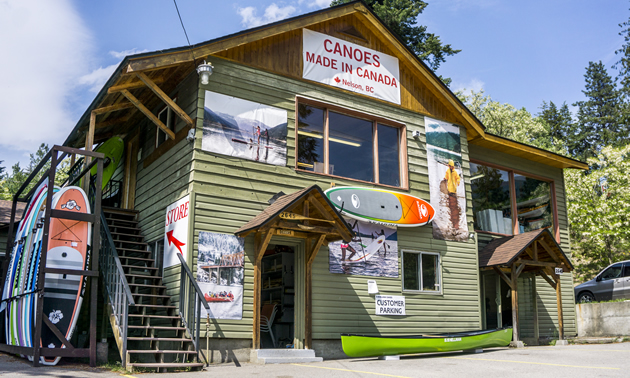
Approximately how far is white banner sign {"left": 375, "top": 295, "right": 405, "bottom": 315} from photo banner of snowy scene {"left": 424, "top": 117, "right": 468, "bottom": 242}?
208 centimetres

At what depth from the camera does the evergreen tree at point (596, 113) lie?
52219 millimetres

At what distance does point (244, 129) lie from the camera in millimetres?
11422

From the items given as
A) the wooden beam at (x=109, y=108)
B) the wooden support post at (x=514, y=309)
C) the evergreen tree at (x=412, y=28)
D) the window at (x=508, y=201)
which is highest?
the evergreen tree at (x=412, y=28)

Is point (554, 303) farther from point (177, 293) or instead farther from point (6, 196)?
point (6, 196)

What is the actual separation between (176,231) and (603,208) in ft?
76.3

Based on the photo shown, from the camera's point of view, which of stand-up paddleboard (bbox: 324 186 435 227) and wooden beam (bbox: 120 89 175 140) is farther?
stand-up paddleboard (bbox: 324 186 435 227)

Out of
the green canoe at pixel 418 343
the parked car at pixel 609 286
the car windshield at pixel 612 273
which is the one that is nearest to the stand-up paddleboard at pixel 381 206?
the green canoe at pixel 418 343

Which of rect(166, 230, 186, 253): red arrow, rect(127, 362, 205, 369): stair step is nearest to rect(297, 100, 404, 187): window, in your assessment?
rect(166, 230, 186, 253): red arrow

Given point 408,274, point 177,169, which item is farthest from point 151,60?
point 408,274

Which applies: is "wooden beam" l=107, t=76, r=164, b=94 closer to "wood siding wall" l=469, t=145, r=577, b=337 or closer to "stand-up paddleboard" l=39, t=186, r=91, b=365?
"stand-up paddleboard" l=39, t=186, r=91, b=365

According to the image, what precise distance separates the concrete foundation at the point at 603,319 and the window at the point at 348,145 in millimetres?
8533

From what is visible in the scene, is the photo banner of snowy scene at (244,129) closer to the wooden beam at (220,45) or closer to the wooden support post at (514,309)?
the wooden beam at (220,45)

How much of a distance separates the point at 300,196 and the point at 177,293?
2.99m

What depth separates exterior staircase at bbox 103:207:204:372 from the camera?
29.2 feet
